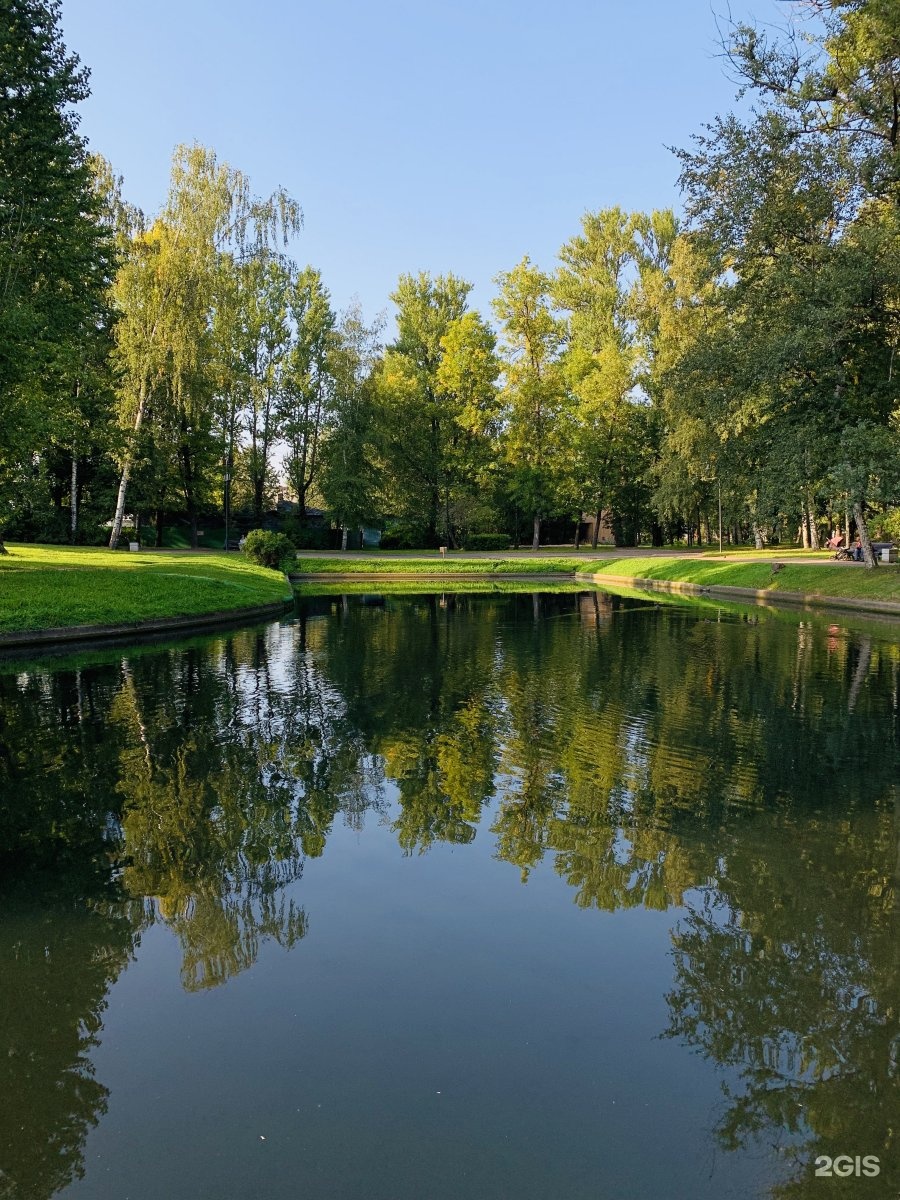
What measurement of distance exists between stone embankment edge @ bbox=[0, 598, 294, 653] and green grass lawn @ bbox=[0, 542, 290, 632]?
12 centimetres

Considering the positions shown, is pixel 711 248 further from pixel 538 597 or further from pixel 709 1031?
pixel 709 1031

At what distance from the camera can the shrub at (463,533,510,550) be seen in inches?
2275

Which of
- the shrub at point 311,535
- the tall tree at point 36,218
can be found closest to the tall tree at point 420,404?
the shrub at point 311,535

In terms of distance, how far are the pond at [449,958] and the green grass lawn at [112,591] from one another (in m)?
8.70

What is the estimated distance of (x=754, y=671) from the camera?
13570 mm

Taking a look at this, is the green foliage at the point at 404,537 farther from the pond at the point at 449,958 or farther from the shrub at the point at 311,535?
the pond at the point at 449,958

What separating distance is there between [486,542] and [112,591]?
39607 mm

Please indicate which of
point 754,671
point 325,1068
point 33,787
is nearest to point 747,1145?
point 325,1068

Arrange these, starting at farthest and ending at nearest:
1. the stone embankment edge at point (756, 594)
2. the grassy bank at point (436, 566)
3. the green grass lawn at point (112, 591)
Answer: the grassy bank at point (436, 566)
the stone embankment edge at point (756, 594)
the green grass lawn at point (112, 591)

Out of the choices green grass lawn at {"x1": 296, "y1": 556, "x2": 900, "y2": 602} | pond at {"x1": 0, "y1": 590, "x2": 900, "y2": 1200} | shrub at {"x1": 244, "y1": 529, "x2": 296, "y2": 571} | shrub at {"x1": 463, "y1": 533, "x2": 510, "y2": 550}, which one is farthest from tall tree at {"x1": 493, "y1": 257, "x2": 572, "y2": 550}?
pond at {"x1": 0, "y1": 590, "x2": 900, "y2": 1200}

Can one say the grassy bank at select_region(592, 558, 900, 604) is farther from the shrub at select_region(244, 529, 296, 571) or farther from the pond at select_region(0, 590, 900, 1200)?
the pond at select_region(0, 590, 900, 1200)

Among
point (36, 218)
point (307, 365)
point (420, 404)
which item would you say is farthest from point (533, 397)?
point (36, 218)

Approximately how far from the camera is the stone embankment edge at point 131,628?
656 inches

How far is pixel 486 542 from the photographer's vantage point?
58.2 meters
